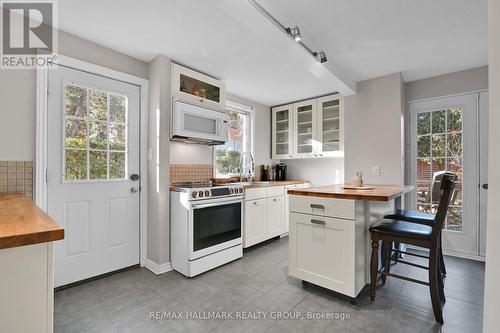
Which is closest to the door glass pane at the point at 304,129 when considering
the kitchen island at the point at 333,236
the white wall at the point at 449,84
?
the white wall at the point at 449,84

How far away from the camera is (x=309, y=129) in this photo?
413cm

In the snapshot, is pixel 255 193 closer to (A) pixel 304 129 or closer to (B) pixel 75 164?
(A) pixel 304 129

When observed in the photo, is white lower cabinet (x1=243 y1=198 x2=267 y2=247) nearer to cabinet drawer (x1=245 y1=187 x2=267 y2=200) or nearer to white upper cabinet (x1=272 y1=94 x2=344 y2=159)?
cabinet drawer (x1=245 y1=187 x2=267 y2=200)

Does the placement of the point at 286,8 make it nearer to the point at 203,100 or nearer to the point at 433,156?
the point at 203,100

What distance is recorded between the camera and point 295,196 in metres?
2.17

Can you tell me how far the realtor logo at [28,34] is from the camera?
1880mm

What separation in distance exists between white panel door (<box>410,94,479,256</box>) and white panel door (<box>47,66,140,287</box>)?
3578 mm

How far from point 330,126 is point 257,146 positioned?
126cm

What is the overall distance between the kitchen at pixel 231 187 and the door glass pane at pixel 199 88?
0.06 ft

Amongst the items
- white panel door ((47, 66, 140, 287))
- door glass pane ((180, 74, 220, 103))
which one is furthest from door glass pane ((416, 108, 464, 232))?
white panel door ((47, 66, 140, 287))

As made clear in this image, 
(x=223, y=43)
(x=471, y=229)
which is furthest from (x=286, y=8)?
(x=471, y=229)

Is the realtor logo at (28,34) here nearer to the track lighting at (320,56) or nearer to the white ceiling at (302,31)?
the white ceiling at (302,31)

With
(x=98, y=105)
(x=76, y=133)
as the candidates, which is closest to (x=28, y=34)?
(x=98, y=105)

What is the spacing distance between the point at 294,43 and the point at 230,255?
→ 230 centimetres
